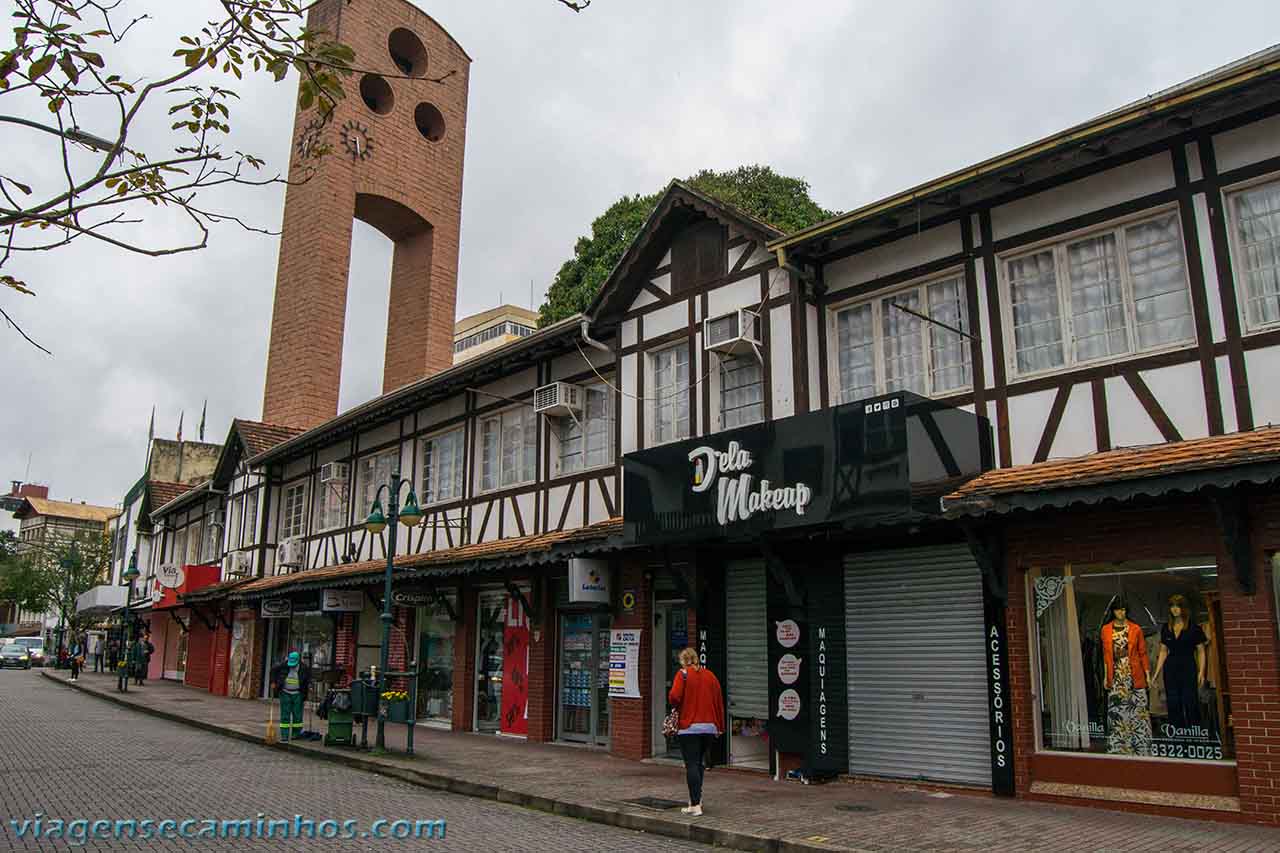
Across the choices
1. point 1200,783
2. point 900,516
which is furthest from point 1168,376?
point 1200,783

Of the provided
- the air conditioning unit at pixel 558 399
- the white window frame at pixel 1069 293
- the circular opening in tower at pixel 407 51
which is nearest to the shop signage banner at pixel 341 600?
the air conditioning unit at pixel 558 399

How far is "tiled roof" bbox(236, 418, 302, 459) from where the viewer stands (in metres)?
28.0

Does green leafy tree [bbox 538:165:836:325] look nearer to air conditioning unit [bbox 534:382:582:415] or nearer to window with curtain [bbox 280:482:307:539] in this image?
window with curtain [bbox 280:482:307:539]

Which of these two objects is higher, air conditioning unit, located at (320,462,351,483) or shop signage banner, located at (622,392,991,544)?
air conditioning unit, located at (320,462,351,483)

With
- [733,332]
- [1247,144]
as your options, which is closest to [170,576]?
[733,332]

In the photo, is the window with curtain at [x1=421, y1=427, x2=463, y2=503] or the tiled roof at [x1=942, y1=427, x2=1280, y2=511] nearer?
the tiled roof at [x1=942, y1=427, x2=1280, y2=511]

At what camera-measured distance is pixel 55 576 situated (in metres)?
59.5

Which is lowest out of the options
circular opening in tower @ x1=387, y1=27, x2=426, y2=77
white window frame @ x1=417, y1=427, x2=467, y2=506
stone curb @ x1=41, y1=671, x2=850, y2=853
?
stone curb @ x1=41, y1=671, x2=850, y2=853

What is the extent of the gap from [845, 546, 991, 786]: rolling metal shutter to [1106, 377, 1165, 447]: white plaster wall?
7.15 feet

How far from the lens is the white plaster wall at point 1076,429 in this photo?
1007cm

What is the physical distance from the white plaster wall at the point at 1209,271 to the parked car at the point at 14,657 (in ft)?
193

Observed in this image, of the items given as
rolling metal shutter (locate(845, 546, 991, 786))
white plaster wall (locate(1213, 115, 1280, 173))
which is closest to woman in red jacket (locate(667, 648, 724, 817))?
rolling metal shutter (locate(845, 546, 991, 786))

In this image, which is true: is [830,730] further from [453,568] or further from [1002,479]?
[453,568]

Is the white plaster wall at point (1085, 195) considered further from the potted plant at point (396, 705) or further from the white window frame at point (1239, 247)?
the potted plant at point (396, 705)
